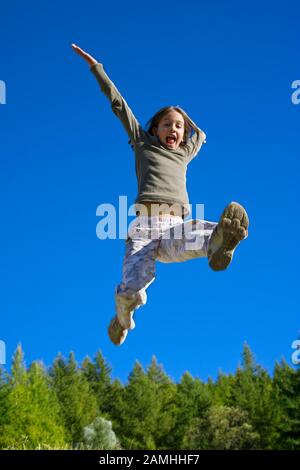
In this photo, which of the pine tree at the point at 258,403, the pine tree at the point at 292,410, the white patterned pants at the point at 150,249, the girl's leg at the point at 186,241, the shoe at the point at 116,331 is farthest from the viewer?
the pine tree at the point at 258,403

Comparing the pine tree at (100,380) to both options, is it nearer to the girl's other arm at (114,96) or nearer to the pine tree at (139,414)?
the pine tree at (139,414)

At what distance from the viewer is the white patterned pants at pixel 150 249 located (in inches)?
225

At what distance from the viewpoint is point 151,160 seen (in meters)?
6.38

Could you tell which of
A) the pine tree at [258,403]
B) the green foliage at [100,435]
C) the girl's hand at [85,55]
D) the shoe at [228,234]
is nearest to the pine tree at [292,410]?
the pine tree at [258,403]

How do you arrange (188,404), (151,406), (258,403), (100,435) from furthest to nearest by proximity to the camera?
(188,404), (151,406), (258,403), (100,435)

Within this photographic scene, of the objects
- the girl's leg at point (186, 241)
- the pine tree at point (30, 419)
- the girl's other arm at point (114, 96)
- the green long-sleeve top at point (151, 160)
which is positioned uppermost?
the pine tree at point (30, 419)

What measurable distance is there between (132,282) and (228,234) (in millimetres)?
1281

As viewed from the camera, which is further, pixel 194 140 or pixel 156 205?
pixel 194 140

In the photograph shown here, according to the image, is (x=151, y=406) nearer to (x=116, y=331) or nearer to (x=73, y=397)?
(x=73, y=397)

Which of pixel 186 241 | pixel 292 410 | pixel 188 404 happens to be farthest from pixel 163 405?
pixel 186 241

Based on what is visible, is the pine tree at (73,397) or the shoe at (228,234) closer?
the shoe at (228,234)

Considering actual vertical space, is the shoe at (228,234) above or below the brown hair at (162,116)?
below

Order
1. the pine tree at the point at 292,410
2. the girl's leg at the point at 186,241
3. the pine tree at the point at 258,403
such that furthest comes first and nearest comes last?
1. the pine tree at the point at 258,403
2. the pine tree at the point at 292,410
3. the girl's leg at the point at 186,241
